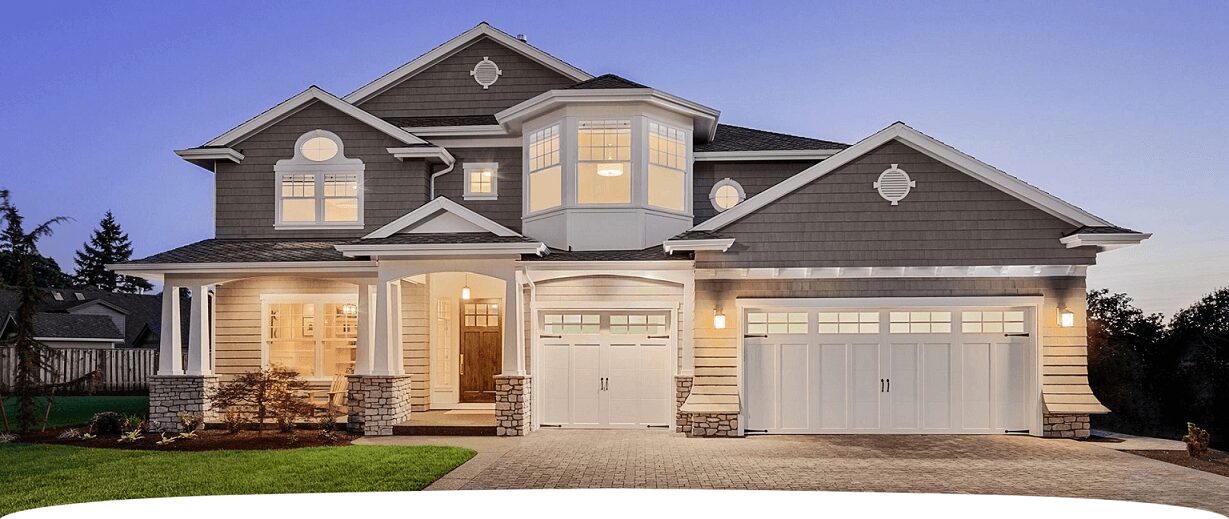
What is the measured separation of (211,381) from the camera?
15.8 meters

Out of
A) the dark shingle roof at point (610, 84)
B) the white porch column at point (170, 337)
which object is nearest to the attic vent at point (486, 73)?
the dark shingle roof at point (610, 84)

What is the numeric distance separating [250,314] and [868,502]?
16.1m

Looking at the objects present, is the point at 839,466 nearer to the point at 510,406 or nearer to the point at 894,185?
the point at 894,185

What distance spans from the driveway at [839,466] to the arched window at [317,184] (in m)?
5.13

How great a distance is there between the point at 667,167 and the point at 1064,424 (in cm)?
729

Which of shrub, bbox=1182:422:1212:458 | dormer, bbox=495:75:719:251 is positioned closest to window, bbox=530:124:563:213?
dormer, bbox=495:75:719:251

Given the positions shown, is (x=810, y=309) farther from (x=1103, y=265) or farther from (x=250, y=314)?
(x=1103, y=265)

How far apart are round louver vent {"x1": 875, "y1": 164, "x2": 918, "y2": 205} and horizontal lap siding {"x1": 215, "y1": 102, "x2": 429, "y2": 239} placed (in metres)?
7.94

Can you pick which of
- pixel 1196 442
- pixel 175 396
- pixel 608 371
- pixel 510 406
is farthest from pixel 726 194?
pixel 175 396

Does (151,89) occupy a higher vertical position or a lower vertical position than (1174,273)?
higher

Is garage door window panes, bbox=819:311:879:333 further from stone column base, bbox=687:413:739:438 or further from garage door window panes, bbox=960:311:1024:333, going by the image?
stone column base, bbox=687:413:739:438

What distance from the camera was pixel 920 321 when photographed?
47.0 ft

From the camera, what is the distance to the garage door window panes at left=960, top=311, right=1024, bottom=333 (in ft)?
46.9

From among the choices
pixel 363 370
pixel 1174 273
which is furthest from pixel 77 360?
pixel 1174 273
